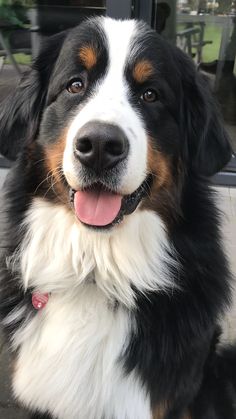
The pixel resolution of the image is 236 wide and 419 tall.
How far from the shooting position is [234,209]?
4.25 meters

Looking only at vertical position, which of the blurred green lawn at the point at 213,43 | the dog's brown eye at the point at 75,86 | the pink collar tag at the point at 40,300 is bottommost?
the pink collar tag at the point at 40,300

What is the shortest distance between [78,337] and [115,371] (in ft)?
0.59

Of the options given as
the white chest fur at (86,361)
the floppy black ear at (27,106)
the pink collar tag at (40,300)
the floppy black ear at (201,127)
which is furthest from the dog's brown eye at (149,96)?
the pink collar tag at (40,300)

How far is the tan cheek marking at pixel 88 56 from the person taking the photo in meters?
1.80

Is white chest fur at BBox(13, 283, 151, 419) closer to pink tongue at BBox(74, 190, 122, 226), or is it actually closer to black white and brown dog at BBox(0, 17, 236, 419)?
black white and brown dog at BBox(0, 17, 236, 419)

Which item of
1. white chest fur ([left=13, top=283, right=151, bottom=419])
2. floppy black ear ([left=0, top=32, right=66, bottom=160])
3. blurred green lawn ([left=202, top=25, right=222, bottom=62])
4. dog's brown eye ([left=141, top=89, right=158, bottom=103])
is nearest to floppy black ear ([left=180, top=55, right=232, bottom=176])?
dog's brown eye ([left=141, top=89, right=158, bottom=103])

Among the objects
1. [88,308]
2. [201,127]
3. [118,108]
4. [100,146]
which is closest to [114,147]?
[100,146]

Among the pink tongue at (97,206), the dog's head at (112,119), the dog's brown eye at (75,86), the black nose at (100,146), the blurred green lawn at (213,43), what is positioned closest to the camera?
the black nose at (100,146)

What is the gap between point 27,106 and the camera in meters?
1.97

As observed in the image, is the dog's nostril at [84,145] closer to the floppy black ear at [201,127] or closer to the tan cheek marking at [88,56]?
the tan cheek marking at [88,56]

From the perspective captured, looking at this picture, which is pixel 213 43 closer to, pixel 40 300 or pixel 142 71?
pixel 142 71

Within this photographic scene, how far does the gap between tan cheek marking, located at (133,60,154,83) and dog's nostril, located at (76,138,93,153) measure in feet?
1.29

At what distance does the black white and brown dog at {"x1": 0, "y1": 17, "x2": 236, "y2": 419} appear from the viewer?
1.84 m

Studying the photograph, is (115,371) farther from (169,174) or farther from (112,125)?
(112,125)
